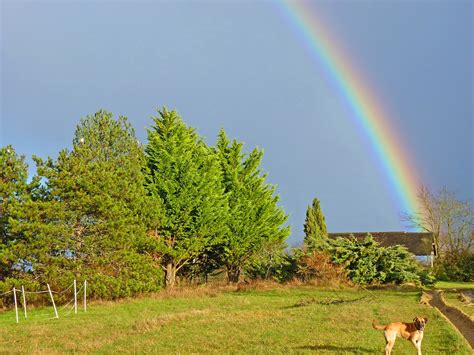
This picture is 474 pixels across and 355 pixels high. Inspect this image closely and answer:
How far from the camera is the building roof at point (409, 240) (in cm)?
5729

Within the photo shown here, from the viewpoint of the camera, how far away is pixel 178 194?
34.1 m

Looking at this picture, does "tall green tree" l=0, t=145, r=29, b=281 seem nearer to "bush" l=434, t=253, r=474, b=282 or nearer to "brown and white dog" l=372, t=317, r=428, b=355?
"brown and white dog" l=372, t=317, r=428, b=355

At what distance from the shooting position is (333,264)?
111 ft

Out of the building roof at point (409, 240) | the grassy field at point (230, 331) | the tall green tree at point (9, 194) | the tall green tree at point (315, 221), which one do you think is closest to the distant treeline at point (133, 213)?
the tall green tree at point (9, 194)

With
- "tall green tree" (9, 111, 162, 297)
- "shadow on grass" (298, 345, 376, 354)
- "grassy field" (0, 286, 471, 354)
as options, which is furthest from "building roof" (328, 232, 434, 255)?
"shadow on grass" (298, 345, 376, 354)

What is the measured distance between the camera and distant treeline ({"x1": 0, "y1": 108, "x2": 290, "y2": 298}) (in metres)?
26.1

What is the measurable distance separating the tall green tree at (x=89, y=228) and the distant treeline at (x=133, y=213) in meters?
0.06

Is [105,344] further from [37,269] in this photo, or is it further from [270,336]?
[37,269]

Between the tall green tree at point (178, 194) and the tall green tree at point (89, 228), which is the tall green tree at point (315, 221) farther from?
the tall green tree at point (89, 228)

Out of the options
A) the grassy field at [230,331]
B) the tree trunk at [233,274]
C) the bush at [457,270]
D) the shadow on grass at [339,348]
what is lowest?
the bush at [457,270]

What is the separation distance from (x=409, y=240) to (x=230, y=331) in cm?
5093

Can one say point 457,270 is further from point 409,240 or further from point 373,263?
point 373,263

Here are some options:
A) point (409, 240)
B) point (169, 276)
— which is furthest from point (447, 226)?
point (169, 276)

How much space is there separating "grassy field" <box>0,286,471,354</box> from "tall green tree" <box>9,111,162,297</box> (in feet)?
12.2
